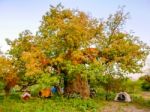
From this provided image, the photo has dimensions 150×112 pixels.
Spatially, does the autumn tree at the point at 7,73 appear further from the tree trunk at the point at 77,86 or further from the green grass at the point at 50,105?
the tree trunk at the point at 77,86

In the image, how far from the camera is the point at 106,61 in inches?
893

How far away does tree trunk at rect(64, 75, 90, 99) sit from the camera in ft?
75.5

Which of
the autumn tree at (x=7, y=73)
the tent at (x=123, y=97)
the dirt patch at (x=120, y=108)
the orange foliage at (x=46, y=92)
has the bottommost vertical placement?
the dirt patch at (x=120, y=108)

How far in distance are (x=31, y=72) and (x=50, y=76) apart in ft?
4.64

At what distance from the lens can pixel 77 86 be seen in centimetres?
2311

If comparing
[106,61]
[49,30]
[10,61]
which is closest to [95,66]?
[106,61]

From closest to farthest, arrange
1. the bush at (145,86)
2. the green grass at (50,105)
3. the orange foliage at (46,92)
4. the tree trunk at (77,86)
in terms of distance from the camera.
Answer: the green grass at (50,105)
the tree trunk at (77,86)
the orange foliage at (46,92)
the bush at (145,86)

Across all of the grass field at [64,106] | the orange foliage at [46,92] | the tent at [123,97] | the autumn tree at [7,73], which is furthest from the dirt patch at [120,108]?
the autumn tree at [7,73]

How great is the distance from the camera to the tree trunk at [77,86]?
2300 centimetres

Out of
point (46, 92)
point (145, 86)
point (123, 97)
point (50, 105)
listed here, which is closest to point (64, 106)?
point (50, 105)

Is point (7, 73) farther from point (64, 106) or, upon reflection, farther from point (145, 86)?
point (145, 86)

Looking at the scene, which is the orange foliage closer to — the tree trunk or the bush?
the tree trunk

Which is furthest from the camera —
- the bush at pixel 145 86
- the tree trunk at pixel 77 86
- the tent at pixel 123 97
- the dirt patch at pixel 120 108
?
the bush at pixel 145 86

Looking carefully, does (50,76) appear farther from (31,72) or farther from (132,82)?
(132,82)
